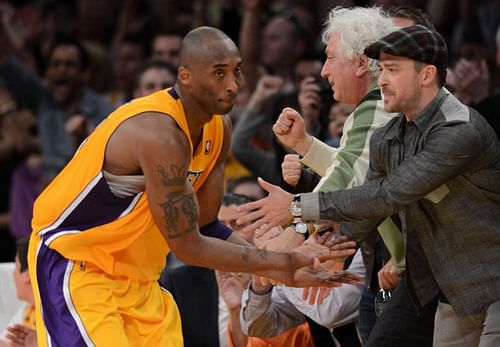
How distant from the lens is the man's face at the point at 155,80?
836 centimetres

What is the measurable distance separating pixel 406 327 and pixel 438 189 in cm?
81

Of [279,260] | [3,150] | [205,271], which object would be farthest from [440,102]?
[3,150]

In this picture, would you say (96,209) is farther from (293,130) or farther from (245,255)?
(293,130)

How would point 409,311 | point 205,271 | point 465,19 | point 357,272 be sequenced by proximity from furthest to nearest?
point 465,19, point 205,271, point 357,272, point 409,311

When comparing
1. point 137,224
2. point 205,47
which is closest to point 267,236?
point 137,224

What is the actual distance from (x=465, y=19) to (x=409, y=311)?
4.34 m

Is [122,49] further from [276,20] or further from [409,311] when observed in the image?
[409,311]

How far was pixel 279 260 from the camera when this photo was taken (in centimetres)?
491

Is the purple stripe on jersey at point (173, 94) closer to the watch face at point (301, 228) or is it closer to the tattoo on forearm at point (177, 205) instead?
the tattoo on forearm at point (177, 205)

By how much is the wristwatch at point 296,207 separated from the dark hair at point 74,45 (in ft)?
16.2

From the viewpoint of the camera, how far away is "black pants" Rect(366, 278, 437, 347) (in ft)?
17.5

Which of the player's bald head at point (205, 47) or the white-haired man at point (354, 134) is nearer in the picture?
the player's bald head at point (205, 47)

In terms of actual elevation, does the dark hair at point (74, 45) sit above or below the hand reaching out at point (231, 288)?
above

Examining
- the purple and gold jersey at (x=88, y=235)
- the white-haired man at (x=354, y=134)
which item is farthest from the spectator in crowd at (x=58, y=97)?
the purple and gold jersey at (x=88, y=235)
